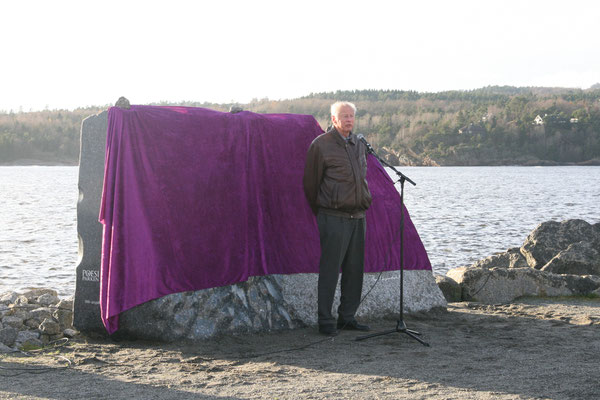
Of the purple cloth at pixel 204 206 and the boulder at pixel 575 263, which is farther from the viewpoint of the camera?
the boulder at pixel 575 263

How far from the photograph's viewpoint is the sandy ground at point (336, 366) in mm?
5363

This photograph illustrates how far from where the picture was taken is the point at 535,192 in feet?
210

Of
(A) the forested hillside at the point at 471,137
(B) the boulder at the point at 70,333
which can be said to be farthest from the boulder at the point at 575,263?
(A) the forested hillside at the point at 471,137

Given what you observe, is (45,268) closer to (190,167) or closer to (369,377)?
(190,167)

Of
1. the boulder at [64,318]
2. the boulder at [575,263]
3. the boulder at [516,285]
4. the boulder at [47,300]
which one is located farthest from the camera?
the boulder at [575,263]

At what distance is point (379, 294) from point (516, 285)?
8.41ft

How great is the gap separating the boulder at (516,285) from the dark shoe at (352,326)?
9.62ft

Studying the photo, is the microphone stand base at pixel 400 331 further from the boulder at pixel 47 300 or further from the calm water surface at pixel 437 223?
the calm water surface at pixel 437 223

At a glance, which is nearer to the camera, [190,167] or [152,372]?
[152,372]

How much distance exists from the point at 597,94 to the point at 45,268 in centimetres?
15765

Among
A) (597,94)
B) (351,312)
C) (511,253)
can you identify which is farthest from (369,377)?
(597,94)

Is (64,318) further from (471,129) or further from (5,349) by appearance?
(471,129)

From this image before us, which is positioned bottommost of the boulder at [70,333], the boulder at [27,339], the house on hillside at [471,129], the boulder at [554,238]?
the boulder at [27,339]

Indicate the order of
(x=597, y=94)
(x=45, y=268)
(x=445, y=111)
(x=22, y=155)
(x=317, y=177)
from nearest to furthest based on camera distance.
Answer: (x=317, y=177)
(x=45, y=268)
(x=22, y=155)
(x=445, y=111)
(x=597, y=94)
